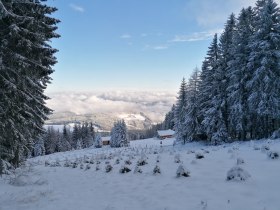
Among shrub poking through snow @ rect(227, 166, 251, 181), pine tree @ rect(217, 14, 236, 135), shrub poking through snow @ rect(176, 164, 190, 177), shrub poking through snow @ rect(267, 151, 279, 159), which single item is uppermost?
pine tree @ rect(217, 14, 236, 135)

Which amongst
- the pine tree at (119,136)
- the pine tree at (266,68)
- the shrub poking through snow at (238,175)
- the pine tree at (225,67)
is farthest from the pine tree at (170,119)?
the shrub poking through snow at (238,175)

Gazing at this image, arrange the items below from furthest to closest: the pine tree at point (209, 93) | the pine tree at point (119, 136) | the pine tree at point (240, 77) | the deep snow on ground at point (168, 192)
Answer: the pine tree at point (119, 136), the pine tree at point (209, 93), the pine tree at point (240, 77), the deep snow on ground at point (168, 192)

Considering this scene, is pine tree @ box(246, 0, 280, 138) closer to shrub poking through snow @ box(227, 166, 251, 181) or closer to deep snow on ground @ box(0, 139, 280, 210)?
deep snow on ground @ box(0, 139, 280, 210)

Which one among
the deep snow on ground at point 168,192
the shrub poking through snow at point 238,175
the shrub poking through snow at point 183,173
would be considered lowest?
the deep snow on ground at point 168,192

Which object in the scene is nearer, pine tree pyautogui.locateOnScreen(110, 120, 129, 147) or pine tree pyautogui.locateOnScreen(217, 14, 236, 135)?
pine tree pyautogui.locateOnScreen(217, 14, 236, 135)

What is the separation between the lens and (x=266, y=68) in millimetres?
30219

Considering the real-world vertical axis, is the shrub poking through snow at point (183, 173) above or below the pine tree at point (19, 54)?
below

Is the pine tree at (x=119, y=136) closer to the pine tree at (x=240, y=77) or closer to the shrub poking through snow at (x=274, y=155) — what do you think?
the pine tree at (x=240, y=77)

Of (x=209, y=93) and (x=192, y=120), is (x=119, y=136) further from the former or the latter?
(x=209, y=93)

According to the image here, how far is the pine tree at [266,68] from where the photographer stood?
96.8 ft

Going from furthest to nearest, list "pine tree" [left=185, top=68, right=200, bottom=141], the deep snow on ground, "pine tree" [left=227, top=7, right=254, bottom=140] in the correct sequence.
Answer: "pine tree" [left=185, top=68, right=200, bottom=141] < "pine tree" [left=227, top=7, right=254, bottom=140] < the deep snow on ground

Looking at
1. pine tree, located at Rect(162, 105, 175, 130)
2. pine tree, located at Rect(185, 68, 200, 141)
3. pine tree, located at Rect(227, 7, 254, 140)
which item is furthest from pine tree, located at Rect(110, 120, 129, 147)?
pine tree, located at Rect(227, 7, 254, 140)

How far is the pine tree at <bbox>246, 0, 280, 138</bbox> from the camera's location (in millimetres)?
29516

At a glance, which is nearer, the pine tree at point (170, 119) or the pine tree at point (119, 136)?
the pine tree at point (119, 136)
